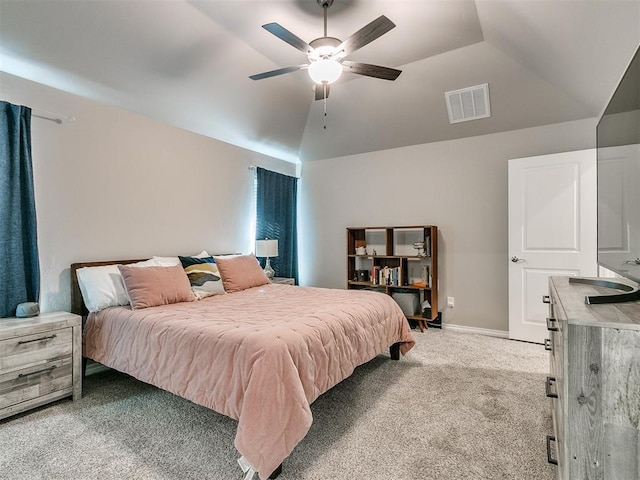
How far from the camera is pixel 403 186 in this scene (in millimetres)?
4492

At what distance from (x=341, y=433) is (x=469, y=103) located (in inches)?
138

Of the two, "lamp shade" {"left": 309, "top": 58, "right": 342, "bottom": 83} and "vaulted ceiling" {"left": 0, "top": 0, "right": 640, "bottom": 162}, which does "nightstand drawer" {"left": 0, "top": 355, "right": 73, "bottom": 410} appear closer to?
"vaulted ceiling" {"left": 0, "top": 0, "right": 640, "bottom": 162}

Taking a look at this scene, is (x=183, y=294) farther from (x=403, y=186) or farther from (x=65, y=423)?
(x=403, y=186)

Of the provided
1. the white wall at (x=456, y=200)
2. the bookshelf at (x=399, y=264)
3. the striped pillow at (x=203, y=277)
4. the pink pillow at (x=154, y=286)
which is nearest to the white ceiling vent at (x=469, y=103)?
the white wall at (x=456, y=200)

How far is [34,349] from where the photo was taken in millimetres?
2135

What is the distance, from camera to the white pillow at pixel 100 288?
2.57 meters

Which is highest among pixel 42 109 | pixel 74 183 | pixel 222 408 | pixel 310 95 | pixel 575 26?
pixel 310 95

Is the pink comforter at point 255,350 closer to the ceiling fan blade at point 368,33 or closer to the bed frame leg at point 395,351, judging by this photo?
the bed frame leg at point 395,351

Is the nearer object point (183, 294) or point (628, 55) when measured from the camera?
point (628, 55)

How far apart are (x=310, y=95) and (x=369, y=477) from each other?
3.95 m

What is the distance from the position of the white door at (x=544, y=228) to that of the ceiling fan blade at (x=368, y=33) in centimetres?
234

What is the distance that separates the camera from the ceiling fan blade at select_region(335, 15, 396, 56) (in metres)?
1.96

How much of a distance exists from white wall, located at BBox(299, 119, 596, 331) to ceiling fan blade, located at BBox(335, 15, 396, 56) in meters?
2.41

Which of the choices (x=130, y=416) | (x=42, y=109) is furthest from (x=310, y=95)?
(x=130, y=416)
